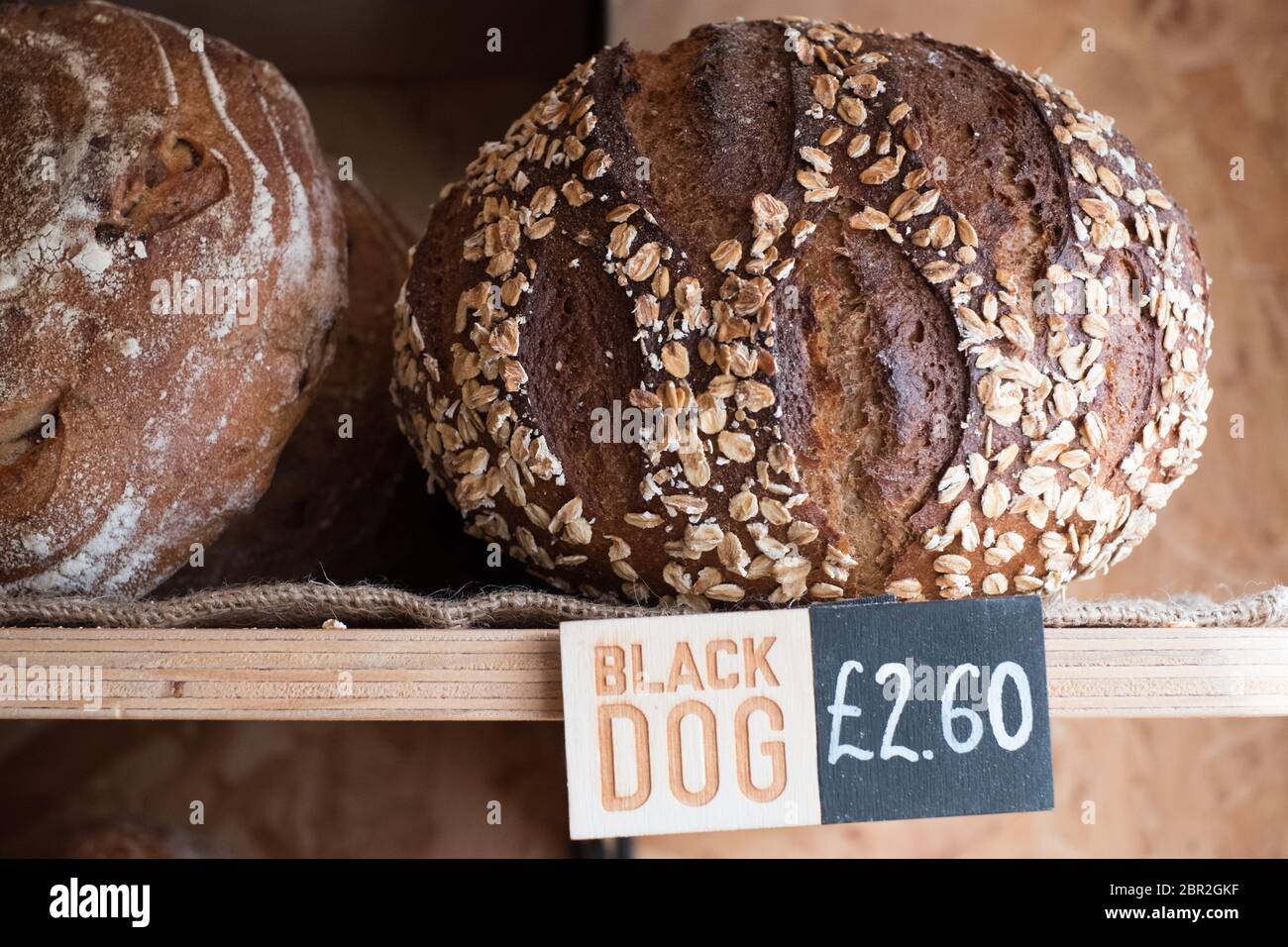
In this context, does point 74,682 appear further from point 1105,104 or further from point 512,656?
point 1105,104

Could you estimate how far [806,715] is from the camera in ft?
2.39

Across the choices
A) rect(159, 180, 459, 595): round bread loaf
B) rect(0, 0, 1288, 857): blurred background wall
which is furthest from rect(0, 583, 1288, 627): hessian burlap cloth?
rect(0, 0, 1288, 857): blurred background wall

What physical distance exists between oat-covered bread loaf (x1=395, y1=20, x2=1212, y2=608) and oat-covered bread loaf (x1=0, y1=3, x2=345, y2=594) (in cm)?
17

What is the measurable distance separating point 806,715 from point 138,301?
624mm

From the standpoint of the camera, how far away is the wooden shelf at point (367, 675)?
73cm

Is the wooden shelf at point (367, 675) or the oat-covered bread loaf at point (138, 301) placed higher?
the oat-covered bread loaf at point (138, 301)

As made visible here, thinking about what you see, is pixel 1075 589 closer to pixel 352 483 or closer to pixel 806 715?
pixel 806 715

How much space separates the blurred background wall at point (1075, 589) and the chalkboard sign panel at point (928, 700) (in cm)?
84
